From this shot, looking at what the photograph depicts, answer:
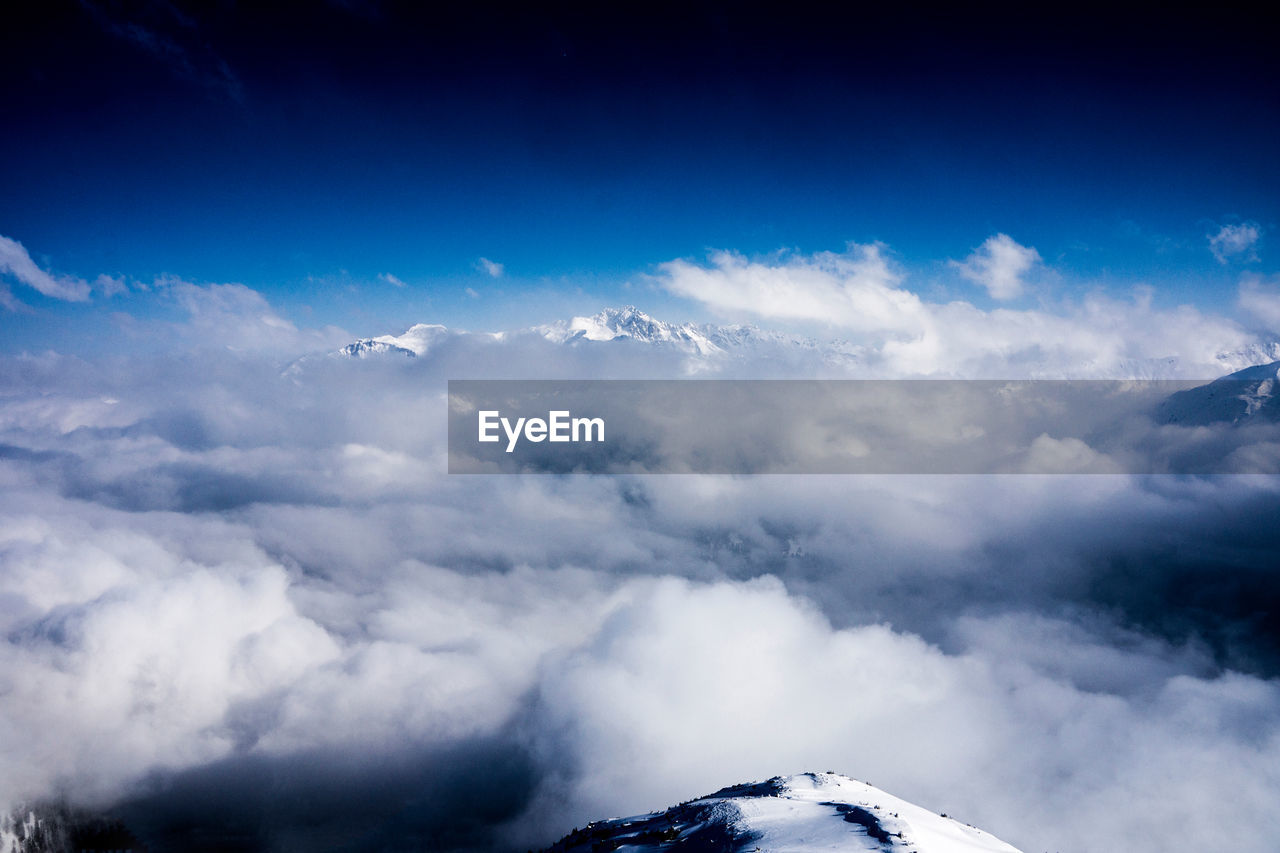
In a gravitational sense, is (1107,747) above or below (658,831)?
below

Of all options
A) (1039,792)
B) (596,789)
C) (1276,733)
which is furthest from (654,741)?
(1276,733)

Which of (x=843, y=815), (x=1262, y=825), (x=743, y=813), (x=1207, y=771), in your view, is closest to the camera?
(x=843, y=815)

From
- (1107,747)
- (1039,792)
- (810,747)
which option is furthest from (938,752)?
(1107,747)

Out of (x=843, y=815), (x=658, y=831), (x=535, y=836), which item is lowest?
(x=535, y=836)

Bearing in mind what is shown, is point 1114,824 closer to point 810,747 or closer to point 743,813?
point 810,747

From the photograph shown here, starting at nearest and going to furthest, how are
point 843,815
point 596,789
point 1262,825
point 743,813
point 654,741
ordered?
point 843,815 → point 743,813 → point 1262,825 → point 596,789 → point 654,741

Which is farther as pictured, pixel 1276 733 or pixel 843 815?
pixel 1276 733
